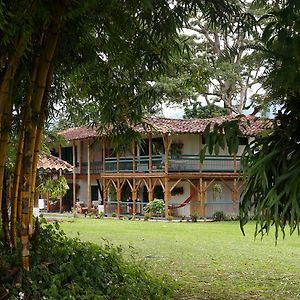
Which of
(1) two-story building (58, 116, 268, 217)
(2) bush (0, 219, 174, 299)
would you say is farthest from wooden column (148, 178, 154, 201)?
(2) bush (0, 219, 174, 299)

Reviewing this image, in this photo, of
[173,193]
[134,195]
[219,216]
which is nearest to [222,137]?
[219,216]

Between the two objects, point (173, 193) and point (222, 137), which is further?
point (173, 193)

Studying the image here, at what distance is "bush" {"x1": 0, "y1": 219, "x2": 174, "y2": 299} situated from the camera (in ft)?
13.1

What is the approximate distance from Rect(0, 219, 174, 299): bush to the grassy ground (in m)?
0.86

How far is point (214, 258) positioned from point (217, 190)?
11789 mm

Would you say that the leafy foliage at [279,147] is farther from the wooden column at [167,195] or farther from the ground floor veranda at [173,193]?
the wooden column at [167,195]

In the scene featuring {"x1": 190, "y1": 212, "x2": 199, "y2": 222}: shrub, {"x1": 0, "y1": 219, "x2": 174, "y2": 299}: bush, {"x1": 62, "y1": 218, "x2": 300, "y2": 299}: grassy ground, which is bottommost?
{"x1": 62, "y1": 218, "x2": 300, "y2": 299}: grassy ground

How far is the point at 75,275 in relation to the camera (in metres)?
4.45

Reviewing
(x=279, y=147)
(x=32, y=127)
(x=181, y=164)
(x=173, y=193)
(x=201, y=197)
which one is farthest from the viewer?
(x=173, y=193)

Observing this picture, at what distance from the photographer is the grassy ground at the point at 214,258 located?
6680 mm

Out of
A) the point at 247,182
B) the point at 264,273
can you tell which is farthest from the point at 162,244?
the point at 247,182

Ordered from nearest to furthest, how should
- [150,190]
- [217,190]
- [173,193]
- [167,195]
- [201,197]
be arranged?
[167,195] < [201,197] < [150,190] < [217,190] < [173,193]

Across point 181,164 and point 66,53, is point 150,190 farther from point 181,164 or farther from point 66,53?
point 66,53

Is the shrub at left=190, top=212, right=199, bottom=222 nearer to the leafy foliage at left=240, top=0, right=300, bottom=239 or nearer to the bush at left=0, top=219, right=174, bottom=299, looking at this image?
the bush at left=0, top=219, right=174, bottom=299
